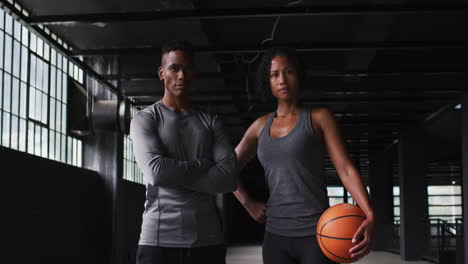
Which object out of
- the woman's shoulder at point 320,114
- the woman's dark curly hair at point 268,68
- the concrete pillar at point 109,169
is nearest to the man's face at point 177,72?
the woman's dark curly hair at point 268,68

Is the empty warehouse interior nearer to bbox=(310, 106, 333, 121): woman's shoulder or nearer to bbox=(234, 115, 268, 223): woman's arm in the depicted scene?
bbox=(234, 115, 268, 223): woman's arm

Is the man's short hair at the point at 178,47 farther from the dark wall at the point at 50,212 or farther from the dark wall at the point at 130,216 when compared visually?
the dark wall at the point at 130,216

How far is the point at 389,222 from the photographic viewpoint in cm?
2042

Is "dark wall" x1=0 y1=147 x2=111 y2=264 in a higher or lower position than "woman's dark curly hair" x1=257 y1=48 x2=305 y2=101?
lower

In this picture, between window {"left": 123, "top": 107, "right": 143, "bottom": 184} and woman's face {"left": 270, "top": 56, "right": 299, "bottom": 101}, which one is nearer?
woman's face {"left": 270, "top": 56, "right": 299, "bottom": 101}

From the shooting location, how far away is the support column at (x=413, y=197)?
14.1 metres

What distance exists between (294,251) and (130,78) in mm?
6309

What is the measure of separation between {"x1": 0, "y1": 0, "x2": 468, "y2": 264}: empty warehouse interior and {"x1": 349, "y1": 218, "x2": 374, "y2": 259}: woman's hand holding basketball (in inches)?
131

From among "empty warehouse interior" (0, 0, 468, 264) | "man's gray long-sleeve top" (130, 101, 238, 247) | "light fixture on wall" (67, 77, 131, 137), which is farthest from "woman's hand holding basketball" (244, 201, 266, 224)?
"light fixture on wall" (67, 77, 131, 137)

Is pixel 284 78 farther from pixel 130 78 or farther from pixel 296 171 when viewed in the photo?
pixel 130 78

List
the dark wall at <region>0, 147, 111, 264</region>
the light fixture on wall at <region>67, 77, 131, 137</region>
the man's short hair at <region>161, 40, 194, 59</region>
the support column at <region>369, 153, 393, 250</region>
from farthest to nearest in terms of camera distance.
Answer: the support column at <region>369, 153, 393, 250</region> → the light fixture on wall at <region>67, 77, 131, 137</region> → the dark wall at <region>0, 147, 111, 264</region> → the man's short hair at <region>161, 40, 194, 59</region>

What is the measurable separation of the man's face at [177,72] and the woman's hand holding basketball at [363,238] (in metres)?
0.85

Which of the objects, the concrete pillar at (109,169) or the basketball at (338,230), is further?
the concrete pillar at (109,169)

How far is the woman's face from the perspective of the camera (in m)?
2.44
